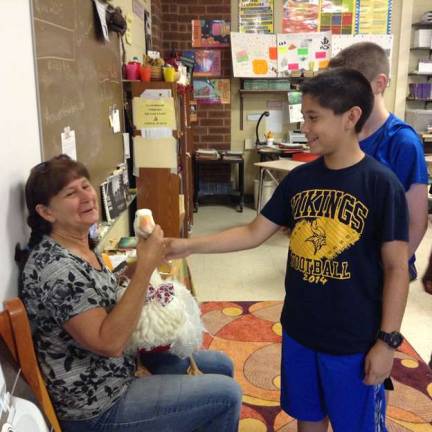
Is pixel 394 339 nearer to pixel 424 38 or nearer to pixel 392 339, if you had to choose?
pixel 392 339

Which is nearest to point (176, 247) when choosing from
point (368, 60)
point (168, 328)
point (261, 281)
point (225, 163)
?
point (168, 328)

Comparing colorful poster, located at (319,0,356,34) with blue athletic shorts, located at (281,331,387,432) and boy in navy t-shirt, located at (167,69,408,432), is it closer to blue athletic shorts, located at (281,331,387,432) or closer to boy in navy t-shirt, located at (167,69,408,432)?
boy in navy t-shirt, located at (167,69,408,432)

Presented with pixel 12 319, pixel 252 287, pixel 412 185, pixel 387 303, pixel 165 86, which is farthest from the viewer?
pixel 252 287

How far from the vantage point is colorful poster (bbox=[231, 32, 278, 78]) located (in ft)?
19.8

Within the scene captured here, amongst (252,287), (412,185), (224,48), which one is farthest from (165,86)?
(224,48)

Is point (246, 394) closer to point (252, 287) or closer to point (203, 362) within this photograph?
point (203, 362)

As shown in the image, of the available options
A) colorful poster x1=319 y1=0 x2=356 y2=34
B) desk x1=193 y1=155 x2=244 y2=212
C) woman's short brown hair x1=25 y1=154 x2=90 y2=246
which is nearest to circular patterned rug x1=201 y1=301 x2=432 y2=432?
woman's short brown hair x1=25 y1=154 x2=90 y2=246

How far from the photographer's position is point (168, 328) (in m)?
1.34

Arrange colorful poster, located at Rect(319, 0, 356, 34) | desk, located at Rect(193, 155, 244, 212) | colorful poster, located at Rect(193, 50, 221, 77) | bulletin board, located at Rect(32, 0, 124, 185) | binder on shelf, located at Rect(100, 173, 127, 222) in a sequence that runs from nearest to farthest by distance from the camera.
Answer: bulletin board, located at Rect(32, 0, 124, 185), binder on shelf, located at Rect(100, 173, 127, 222), desk, located at Rect(193, 155, 244, 212), colorful poster, located at Rect(319, 0, 356, 34), colorful poster, located at Rect(193, 50, 221, 77)

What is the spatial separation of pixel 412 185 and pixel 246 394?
1314 mm

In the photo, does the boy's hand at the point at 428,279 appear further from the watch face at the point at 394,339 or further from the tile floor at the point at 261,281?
the tile floor at the point at 261,281

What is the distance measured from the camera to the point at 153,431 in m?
1.27

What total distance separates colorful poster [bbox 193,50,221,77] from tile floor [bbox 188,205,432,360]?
97.0 inches

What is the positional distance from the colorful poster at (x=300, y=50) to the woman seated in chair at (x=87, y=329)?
207 inches
